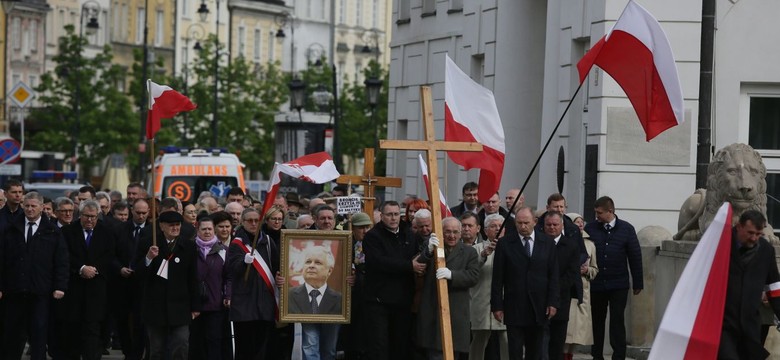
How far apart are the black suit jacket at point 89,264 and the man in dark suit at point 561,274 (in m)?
4.58

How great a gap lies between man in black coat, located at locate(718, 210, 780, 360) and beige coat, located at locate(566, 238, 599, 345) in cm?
576

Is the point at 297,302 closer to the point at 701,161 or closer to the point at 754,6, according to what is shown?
the point at 701,161

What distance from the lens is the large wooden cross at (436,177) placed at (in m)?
16.8

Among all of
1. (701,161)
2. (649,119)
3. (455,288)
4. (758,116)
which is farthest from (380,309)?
(758,116)

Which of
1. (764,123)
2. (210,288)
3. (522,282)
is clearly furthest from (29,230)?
(764,123)

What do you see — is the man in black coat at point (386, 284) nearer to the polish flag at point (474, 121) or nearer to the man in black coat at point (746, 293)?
the polish flag at point (474, 121)

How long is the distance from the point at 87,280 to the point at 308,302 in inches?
106

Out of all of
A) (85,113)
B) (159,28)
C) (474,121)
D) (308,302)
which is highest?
(159,28)

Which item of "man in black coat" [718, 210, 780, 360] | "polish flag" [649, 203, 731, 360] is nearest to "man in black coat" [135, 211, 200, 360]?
"man in black coat" [718, 210, 780, 360]

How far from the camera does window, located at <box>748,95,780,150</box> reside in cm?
2628

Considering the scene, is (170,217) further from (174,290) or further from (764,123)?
(764,123)

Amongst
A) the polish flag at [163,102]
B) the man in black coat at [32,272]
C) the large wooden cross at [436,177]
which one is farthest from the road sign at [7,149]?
the large wooden cross at [436,177]

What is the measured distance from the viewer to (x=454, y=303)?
17.7m

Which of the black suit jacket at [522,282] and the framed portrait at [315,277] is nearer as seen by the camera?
the black suit jacket at [522,282]
